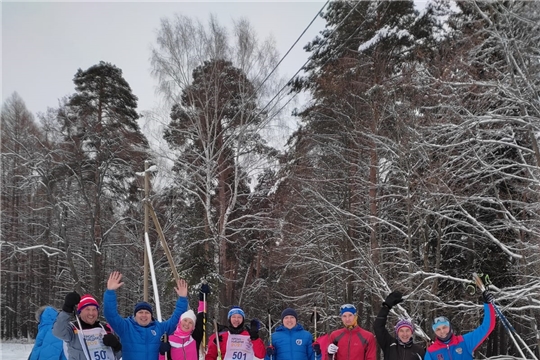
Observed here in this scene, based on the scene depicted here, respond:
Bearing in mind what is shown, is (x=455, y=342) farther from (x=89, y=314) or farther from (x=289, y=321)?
(x=89, y=314)

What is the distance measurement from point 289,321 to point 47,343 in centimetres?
286

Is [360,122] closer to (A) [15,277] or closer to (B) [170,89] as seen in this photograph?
(B) [170,89]

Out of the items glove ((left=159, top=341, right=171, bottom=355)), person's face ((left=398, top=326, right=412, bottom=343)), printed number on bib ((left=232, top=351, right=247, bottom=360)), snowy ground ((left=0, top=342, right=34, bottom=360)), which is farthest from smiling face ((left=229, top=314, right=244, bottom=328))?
snowy ground ((left=0, top=342, right=34, bottom=360))

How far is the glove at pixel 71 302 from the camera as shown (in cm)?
452

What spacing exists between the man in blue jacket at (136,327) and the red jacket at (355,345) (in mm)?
1958

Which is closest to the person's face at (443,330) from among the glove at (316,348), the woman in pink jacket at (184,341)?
the glove at (316,348)

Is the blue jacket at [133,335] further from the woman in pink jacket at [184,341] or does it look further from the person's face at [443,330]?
the person's face at [443,330]

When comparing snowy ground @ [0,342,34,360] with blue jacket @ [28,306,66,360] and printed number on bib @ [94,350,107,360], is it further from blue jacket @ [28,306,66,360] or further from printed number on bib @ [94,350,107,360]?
printed number on bib @ [94,350,107,360]

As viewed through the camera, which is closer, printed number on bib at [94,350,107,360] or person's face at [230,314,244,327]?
printed number on bib at [94,350,107,360]

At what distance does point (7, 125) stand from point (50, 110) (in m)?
Answer: 2.94

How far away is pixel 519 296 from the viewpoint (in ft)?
31.3

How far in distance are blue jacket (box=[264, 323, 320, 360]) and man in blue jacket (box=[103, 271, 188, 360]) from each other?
134 centimetres

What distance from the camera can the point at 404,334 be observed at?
17.5 feet

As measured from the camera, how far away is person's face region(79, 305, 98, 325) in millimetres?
4824
